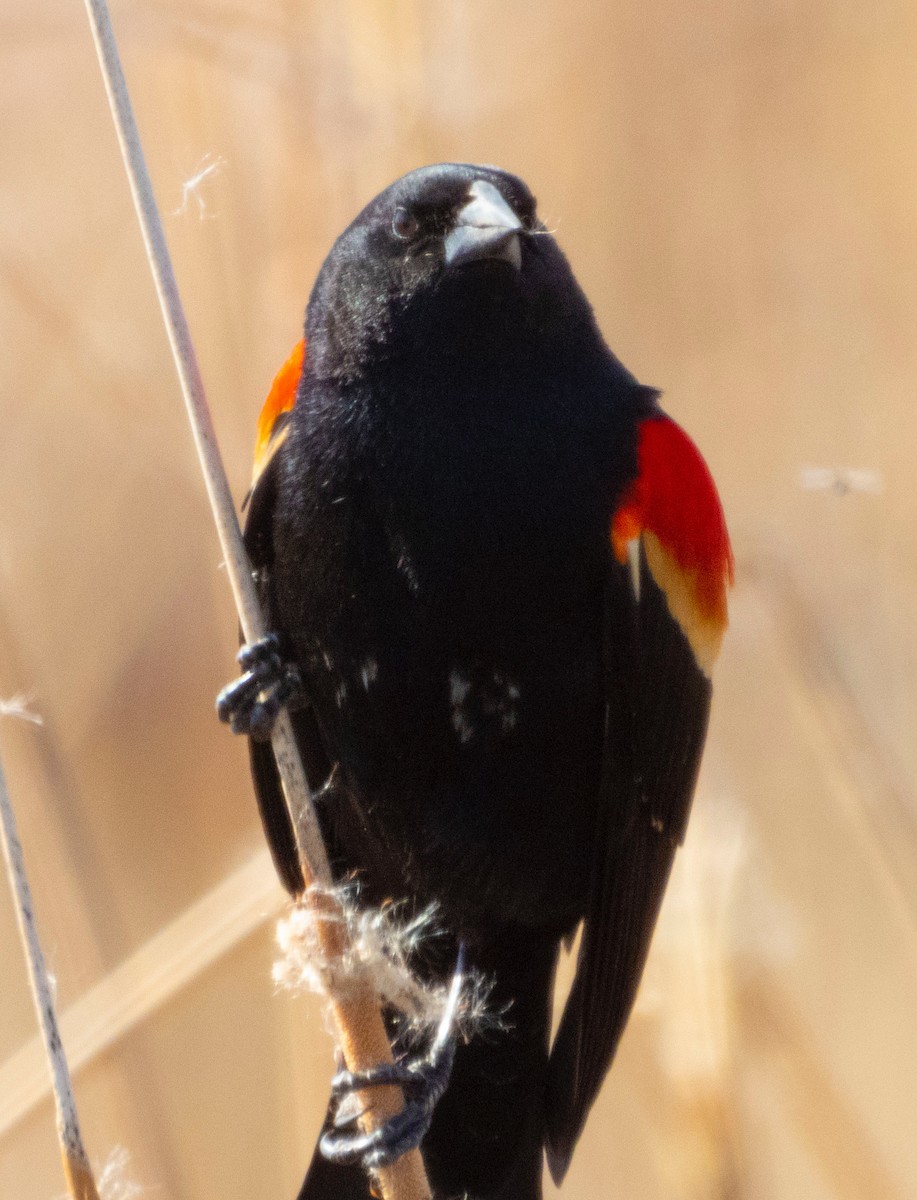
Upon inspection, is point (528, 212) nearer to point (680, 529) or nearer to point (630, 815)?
point (680, 529)

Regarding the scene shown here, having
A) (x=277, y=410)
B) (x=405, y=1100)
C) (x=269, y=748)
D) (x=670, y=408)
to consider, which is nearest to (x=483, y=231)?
(x=277, y=410)

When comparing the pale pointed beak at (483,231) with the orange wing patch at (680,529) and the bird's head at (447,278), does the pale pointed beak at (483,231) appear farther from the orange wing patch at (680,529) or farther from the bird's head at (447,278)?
the orange wing patch at (680,529)

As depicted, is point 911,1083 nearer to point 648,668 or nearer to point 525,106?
point 648,668

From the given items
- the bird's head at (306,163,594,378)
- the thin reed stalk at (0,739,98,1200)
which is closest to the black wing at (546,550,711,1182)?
the bird's head at (306,163,594,378)

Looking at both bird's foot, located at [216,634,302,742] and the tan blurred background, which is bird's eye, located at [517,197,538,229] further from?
bird's foot, located at [216,634,302,742]

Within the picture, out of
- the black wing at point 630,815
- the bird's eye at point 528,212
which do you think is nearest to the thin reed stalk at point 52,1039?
the black wing at point 630,815

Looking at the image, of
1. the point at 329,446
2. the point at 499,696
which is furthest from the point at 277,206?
the point at 499,696
